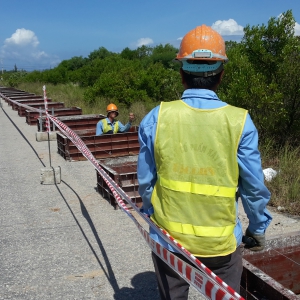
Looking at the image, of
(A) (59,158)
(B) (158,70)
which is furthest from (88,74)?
(A) (59,158)

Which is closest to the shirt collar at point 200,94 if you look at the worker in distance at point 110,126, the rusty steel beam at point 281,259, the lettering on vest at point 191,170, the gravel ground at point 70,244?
the lettering on vest at point 191,170

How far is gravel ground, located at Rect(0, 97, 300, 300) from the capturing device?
4.32m

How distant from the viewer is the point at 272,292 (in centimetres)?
299

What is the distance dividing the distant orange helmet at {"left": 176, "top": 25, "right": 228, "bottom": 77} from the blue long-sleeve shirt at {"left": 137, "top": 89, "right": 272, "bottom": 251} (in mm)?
121

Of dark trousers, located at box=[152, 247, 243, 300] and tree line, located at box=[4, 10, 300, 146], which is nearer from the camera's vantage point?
dark trousers, located at box=[152, 247, 243, 300]

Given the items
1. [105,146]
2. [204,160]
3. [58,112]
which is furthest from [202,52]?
[58,112]

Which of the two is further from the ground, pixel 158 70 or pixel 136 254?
pixel 158 70

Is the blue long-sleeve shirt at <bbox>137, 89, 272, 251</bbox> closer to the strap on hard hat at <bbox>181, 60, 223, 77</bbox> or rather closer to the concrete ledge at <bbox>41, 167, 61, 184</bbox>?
the strap on hard hat at <bbox>181, 60, 223, 77</bbox>

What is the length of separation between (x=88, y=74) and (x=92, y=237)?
91.1ft

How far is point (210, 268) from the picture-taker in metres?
2.35

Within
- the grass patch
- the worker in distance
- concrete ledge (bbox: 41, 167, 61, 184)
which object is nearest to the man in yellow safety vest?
the grass patch

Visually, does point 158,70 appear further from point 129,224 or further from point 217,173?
point 217,173

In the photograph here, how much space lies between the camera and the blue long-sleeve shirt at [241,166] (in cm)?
215

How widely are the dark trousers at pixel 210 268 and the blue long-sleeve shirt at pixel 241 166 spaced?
13cm
